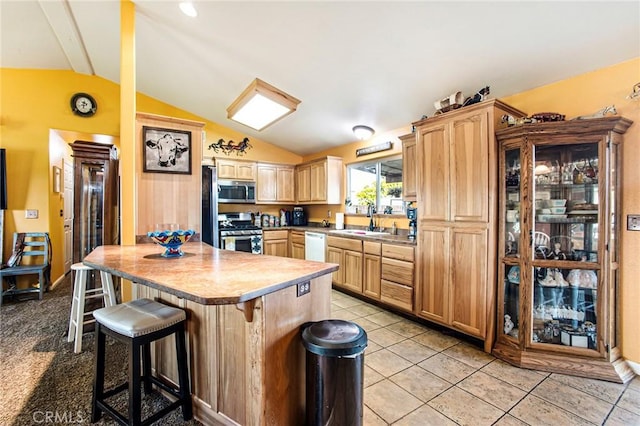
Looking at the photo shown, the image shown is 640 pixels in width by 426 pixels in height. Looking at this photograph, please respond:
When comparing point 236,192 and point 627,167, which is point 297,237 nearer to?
point 236,192

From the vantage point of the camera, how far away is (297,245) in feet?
17.4

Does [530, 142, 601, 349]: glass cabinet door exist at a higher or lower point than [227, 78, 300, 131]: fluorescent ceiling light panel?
lower

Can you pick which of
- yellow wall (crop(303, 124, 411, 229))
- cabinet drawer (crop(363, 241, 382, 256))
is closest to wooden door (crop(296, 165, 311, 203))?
yellow wall (crop(303, 124, 411, 229))

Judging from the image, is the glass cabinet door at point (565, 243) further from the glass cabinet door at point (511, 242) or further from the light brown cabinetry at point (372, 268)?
the light brown cabinetry at point (372, 268)

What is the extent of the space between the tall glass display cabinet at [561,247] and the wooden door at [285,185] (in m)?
4.01

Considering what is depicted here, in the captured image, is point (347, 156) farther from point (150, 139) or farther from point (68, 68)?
point (68, 68)

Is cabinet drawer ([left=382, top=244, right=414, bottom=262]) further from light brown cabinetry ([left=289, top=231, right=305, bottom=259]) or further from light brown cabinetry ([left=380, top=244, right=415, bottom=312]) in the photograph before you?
light brown cabinetry ([left=289, top=231, right=305, bottom=259])

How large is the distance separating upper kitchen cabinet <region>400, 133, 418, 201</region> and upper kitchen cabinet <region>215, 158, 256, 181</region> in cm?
294

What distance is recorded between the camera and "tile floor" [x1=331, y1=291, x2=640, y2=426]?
1759 mm

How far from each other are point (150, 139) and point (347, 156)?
3111 millimetres

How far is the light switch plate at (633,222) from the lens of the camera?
221 cm

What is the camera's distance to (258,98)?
3244 millimetres

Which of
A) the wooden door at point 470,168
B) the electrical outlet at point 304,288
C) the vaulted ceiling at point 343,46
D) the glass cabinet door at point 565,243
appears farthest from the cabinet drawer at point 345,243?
the electrical outlet at point 304,288

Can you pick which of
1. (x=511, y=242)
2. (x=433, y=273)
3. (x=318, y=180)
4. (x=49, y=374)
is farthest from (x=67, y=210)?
(x=511, y=242)
